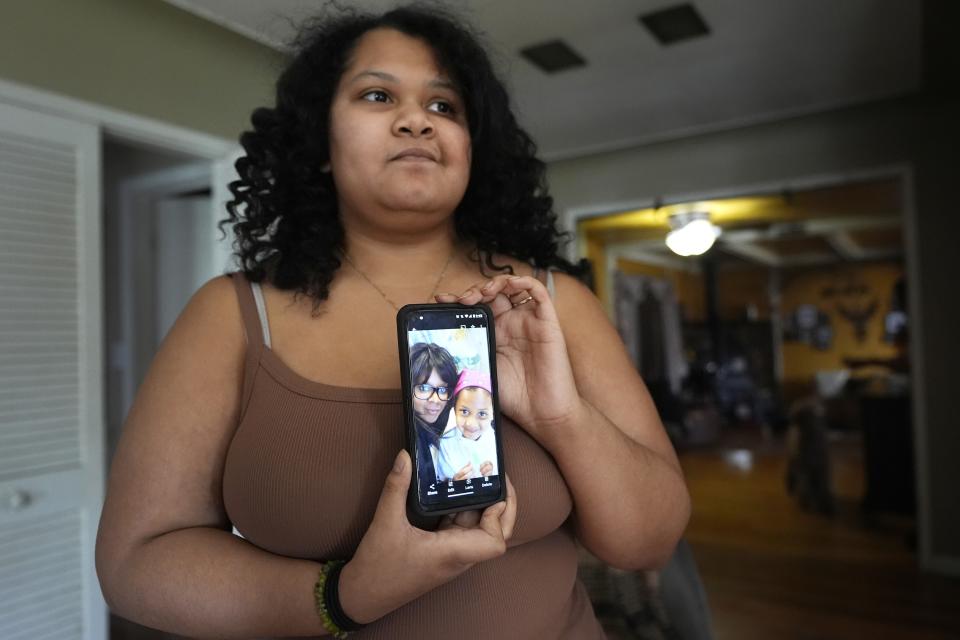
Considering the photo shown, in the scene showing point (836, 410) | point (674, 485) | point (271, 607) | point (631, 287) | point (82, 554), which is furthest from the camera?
point (836, 410)

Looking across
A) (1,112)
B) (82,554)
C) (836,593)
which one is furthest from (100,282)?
(836,593)

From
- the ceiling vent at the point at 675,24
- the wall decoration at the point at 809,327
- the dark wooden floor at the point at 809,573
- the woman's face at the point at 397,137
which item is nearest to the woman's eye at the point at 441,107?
the woman's face at the point at 397,137

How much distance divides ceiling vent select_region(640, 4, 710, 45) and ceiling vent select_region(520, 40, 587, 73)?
0.34 meters

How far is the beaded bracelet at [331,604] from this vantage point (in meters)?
0.61

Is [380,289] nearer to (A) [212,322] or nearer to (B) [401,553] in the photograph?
(A) [212,322]

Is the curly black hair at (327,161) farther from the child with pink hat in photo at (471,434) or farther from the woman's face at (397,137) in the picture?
the child with pink hat in photo at (471,434)

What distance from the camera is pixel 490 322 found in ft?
2.20

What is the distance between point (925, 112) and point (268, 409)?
3668 millimetres

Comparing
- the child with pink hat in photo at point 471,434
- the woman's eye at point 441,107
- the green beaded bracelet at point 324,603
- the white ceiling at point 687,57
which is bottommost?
the green beaded bracelet at point 324,603

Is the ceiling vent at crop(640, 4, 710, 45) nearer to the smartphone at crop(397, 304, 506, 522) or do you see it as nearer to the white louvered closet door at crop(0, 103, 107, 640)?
the white louvered closet door at crop(0, 103, 107, 640)

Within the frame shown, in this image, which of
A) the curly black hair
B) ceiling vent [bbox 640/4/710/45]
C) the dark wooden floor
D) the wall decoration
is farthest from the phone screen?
the wall decoration

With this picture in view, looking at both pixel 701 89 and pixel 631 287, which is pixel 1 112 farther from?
pixel 631 287

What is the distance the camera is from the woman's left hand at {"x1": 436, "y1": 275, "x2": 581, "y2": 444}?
2.21 ft

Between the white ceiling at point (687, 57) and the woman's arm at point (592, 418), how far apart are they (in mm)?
1232
